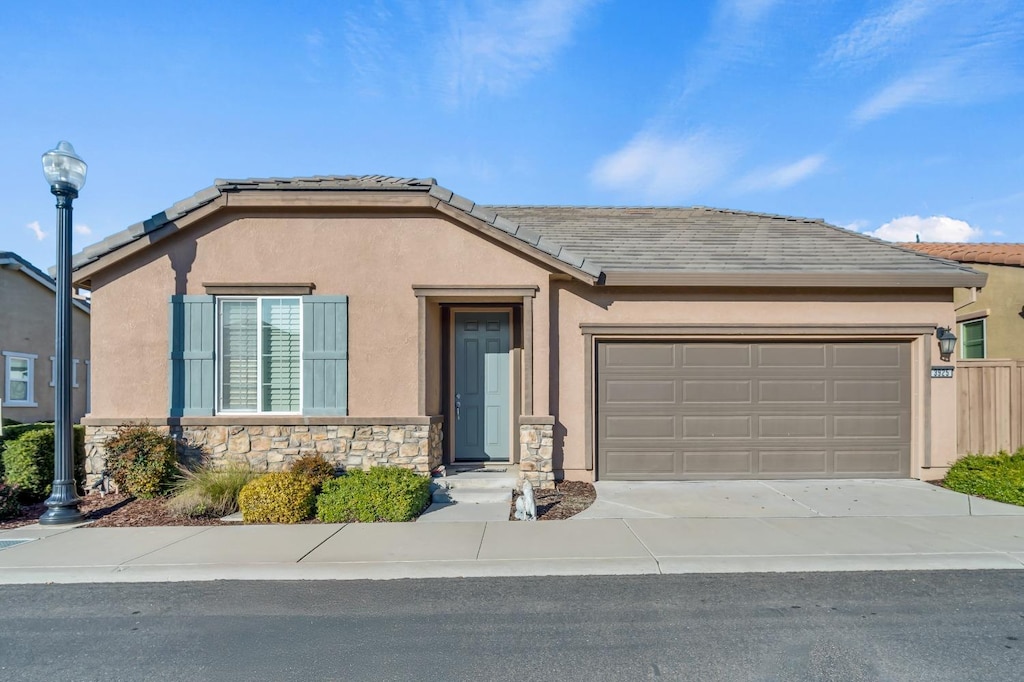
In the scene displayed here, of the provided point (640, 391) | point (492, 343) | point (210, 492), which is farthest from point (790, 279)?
point (210, 492)

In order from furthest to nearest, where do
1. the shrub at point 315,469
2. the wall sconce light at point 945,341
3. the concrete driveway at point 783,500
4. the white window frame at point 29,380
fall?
the white window frame at point 29,380 → the wall sconce light at point 945,341 → the shrub at point 315,469 → the concrete driveway at point 783,500

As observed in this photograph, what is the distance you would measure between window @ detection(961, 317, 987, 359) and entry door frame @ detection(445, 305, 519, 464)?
34.3 ft

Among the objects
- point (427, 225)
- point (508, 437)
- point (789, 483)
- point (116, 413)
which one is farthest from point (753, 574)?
point (116, 413)

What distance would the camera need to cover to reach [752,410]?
9.39 metres

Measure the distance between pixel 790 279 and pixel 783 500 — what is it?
331 cm

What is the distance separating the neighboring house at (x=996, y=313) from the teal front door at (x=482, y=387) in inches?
383

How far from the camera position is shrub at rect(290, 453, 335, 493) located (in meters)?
7.68

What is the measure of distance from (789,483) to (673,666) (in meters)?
6.22

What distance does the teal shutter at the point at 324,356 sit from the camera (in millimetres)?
8648

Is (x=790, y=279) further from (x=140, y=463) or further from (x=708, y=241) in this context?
(x=140, y=463)

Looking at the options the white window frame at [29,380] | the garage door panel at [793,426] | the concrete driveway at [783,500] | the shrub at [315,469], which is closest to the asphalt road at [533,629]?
the concrete driveway at [783,500]

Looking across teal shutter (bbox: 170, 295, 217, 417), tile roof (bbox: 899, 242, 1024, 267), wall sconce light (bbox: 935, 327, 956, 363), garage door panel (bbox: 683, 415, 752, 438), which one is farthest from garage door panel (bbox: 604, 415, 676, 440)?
tile roof (bbox: 899, 242, 1024, 267)

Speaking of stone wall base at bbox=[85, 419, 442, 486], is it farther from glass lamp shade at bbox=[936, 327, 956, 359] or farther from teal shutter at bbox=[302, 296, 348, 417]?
glass lamp shade at bbox=[936, 327, 956, 359]

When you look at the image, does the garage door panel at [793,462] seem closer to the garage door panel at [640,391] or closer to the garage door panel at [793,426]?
the garage door panel at [793,426]
